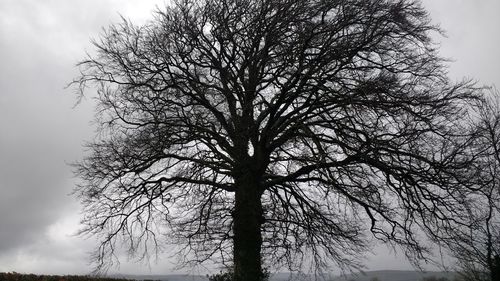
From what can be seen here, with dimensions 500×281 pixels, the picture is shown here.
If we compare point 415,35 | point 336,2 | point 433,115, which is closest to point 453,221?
point 433,115

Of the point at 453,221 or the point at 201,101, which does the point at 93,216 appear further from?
the point at 453,221

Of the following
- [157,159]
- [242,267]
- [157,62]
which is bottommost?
[242,267]

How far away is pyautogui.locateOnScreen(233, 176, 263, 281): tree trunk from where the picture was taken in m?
11.1

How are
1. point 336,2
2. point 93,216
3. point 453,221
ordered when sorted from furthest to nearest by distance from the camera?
1. point 93,216
2. point 453,221
3. point 336,2

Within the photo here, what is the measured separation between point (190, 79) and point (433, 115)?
574 cm

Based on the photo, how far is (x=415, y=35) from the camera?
11711mm

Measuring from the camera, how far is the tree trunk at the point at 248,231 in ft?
36.5

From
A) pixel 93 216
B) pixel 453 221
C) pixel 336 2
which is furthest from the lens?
pixel 93 216

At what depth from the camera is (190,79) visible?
1170cm

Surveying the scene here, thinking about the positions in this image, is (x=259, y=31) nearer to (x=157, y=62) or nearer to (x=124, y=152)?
(x=157, y=62)

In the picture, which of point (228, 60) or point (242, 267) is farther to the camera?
point (228, 60)

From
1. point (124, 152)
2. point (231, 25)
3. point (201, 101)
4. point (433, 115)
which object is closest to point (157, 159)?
point (124, 152)

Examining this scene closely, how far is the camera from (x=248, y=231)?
11445 millimetres

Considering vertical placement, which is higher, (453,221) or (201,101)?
(201,101)
